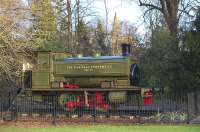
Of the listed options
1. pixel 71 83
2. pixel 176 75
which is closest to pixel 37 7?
pixel 71 83

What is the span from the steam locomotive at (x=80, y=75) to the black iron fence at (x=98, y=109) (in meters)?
0.41

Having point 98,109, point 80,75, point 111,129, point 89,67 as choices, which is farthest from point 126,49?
point 111,129

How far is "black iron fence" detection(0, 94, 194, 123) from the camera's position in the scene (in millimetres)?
22578

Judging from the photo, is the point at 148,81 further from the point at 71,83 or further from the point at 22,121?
the point at 22,121

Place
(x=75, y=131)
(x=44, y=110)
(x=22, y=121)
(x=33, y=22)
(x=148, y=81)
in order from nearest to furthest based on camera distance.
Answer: (x=75, y=131) < (x=33, y=22) < (x=22, y=121) < (x=44, y=110) < (x=148, y=81)

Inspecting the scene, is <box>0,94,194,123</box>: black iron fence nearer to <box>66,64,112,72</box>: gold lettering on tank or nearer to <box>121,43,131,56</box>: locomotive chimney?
<box>66,64,112,72</box>: gold lettering on tank

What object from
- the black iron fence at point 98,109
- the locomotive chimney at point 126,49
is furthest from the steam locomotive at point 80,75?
the black iron fence at point 98,109

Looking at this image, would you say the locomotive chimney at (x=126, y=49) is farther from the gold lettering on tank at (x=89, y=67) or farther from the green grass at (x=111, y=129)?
the green grass at (x=111, y=129)

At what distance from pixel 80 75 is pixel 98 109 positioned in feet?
11.4

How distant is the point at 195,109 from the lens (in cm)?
2370

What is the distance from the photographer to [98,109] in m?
24.5

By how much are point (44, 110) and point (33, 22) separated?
18.3ft

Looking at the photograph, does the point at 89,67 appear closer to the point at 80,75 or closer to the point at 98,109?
the point at 80,75

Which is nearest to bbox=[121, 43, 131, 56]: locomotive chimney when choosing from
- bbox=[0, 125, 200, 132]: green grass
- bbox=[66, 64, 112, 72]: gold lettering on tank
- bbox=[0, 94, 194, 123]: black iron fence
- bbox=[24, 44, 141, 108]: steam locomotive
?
bbox=[24, 44, 141, 108]: steam locomotive
